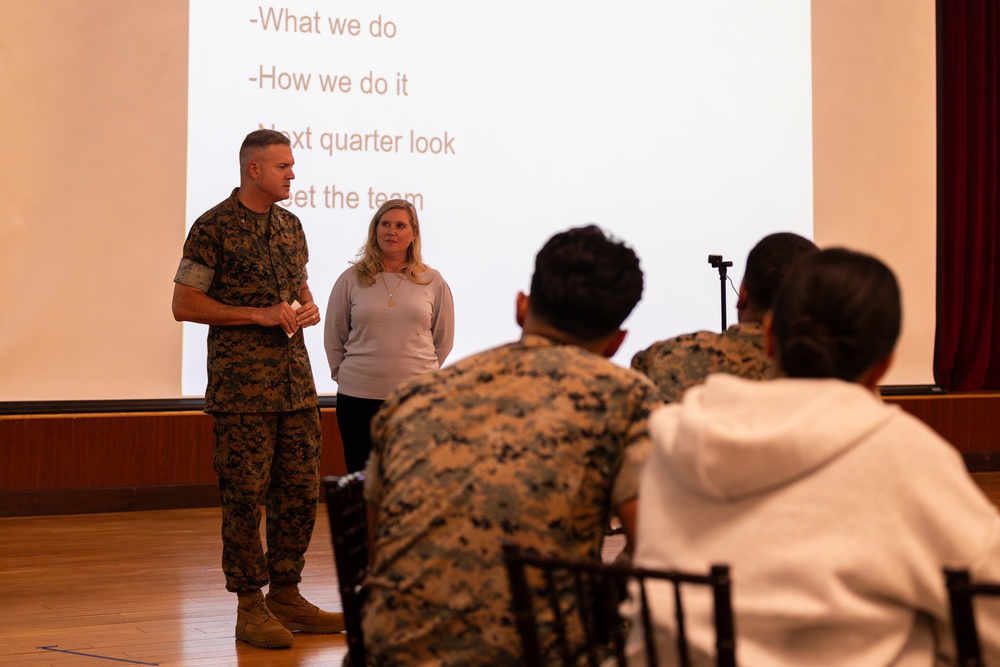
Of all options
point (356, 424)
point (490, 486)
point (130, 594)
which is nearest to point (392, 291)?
point (356, 424)

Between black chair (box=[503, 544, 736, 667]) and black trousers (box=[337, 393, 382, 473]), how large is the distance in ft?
8.07

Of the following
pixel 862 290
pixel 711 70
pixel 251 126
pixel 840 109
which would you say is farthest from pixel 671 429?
pixel 840 109

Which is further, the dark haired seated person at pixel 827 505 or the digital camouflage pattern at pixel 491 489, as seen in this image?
the digital camouflage pattern at pixel 491 489

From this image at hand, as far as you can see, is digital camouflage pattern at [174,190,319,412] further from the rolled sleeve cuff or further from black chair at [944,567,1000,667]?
black chair at [944,567,1000,667]

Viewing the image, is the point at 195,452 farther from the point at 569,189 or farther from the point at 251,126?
the point at 569,189

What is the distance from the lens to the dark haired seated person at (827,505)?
113cm

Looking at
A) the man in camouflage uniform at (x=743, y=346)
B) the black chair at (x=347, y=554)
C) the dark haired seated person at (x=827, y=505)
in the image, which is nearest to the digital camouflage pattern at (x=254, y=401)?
the man in camouflage uniform at (x=743, y=346)

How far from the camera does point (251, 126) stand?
5.61 m

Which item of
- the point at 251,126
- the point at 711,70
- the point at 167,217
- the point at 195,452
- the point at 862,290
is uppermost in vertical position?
the point at 711,70

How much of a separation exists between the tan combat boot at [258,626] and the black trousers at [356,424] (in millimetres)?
661

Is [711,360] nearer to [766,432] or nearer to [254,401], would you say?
[766,432]

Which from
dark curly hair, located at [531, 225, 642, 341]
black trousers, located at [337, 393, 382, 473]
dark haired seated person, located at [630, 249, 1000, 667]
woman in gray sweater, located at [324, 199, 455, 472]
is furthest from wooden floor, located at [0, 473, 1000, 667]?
dark haired seated person, located at [630, 249, 1000, 667]

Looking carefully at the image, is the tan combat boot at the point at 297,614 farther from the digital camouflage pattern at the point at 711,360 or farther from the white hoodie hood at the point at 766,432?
the white hoodie hood at the point at 766,432

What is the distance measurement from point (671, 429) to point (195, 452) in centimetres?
478
